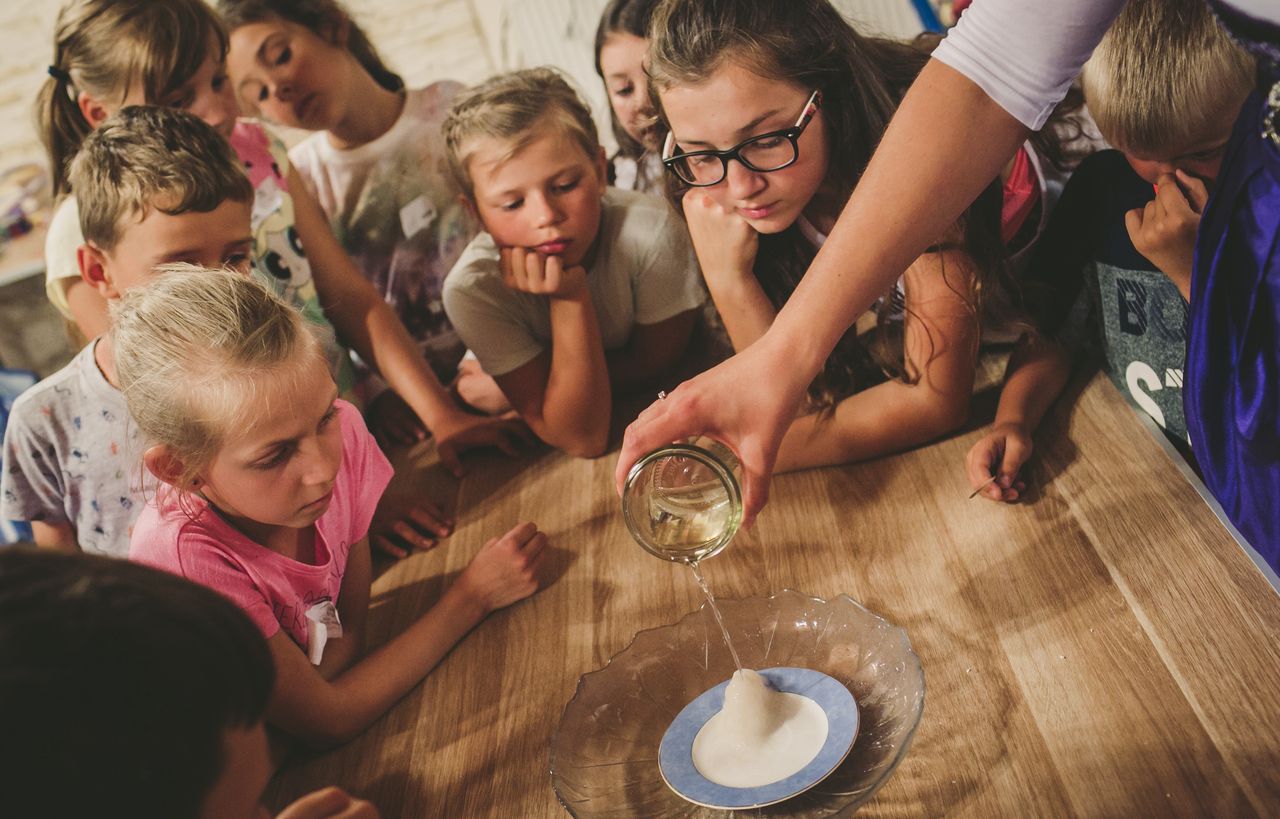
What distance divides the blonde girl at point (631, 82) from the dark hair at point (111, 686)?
1.37 m

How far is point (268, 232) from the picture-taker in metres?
1.90

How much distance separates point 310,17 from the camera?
7.09ft

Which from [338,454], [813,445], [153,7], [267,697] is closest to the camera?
[267,697]

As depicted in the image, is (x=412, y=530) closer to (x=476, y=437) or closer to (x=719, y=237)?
(x=476, y=437)

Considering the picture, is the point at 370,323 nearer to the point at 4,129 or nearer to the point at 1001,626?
the point at 1001,626

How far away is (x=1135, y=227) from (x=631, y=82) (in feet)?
3.45

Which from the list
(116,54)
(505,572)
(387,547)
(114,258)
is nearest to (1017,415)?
(505,572)

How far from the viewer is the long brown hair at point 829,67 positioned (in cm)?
134

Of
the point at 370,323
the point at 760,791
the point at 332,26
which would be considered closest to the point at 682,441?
the point at 760,791

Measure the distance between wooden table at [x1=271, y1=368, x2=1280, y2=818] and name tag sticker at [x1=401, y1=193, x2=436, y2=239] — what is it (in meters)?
0.89

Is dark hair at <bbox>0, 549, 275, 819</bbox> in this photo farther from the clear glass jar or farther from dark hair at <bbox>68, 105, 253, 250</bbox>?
dark hair at <bbox>68, 105, 253, 250</bbox>

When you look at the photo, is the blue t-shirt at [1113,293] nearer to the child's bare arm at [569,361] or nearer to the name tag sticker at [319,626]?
the child's bare arm at [569,361]

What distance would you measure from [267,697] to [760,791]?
0.43 m

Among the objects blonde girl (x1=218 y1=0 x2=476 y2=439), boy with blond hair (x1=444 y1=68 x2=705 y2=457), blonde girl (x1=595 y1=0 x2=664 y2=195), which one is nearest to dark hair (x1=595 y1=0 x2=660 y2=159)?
blonde girl (x1=595 y1=0 x2=664 y2=195)
